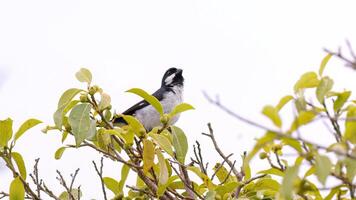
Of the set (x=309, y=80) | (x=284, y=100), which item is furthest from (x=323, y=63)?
(x=284, y=100)

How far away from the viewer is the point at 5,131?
9.10 ft

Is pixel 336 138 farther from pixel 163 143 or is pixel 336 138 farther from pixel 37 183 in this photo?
pixel 37 183

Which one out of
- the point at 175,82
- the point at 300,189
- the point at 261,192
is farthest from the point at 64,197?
the point at 175,82

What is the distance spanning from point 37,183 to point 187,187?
0.64m

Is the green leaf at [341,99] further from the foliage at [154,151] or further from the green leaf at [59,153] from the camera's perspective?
the green leaf at [59,153]

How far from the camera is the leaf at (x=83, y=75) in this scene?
9.84 ft

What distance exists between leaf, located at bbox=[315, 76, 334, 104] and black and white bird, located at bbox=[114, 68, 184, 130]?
4.93 m

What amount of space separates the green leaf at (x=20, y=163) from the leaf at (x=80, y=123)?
9.5 inches

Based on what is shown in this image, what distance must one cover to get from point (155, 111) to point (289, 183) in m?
5.70

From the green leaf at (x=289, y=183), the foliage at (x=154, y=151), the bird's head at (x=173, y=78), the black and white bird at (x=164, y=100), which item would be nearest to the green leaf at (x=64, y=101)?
the foliage at (x=154, y=151)

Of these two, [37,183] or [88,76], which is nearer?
[37,183]

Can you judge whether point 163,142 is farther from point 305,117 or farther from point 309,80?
point 305,117

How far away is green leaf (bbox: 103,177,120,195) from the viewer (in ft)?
9.50

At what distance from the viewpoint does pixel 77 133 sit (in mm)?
2713
